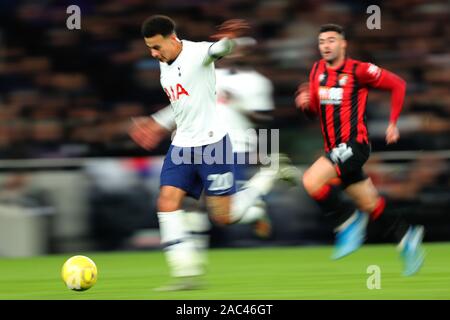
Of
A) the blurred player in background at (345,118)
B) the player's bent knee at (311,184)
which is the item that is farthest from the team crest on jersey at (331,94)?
the player's bent knee at (311,184)

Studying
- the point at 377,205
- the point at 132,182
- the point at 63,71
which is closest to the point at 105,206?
the point at 132,182

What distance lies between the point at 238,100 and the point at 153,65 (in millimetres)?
3211

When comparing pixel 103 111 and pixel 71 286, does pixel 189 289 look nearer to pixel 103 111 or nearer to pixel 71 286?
pixel 71 286

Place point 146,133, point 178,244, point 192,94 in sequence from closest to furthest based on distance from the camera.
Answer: point 178,244 < point 192,94 < point 146,133

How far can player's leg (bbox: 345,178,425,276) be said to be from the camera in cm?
848

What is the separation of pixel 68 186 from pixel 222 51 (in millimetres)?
4697

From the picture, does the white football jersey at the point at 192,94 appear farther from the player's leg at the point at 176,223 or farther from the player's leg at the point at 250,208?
the player's leg at the point at 250,208

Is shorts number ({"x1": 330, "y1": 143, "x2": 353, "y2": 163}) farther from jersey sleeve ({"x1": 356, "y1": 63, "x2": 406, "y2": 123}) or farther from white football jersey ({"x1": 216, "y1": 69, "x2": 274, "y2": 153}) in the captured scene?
white football jersey ({"x1": 216, "y1": 69, "x2": 274, "y2": 153})

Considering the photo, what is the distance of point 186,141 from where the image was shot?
7.78 meters

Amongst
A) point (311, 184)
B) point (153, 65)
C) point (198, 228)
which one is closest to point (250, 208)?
point (198, 228)

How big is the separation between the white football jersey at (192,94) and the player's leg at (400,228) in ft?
4.90

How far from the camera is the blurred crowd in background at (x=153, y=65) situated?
12.6 metres

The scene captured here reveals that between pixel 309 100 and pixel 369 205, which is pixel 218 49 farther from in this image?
pixel 369 205

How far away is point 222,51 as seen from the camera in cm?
748
